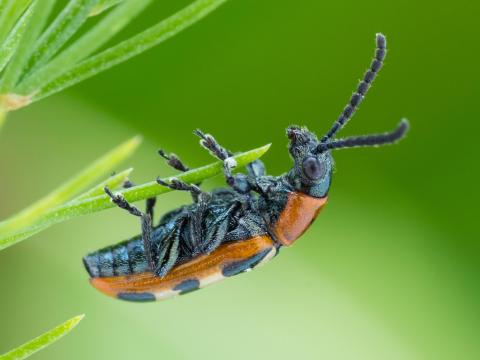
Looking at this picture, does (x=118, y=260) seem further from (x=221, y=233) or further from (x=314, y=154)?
(x=314, y=154)

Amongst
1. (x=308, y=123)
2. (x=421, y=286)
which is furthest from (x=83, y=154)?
(x=421, y=286)

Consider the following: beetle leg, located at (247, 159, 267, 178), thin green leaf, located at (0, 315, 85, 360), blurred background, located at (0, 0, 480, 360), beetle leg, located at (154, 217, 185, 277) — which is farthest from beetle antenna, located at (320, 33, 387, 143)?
thin green leaf, located at (0, 315, 85, 360)

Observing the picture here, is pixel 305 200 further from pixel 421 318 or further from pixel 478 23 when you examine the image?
pixel 478 23

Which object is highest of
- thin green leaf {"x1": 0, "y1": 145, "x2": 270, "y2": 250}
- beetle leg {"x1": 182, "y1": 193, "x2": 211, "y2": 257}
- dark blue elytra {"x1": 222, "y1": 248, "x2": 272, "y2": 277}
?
thin green leaf {"x1": 0, "y1": 145, "x2": 270, "y2": 250}

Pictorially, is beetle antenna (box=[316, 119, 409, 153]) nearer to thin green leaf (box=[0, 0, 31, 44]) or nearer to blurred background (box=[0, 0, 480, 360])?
thin green leaf (box=[0, 0, 31, 44])

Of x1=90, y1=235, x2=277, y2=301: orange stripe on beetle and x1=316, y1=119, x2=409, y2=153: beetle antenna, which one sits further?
x1=90, y1=235, x2=277, y2=301: orange stripe on beetle

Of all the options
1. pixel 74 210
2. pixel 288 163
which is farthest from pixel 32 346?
pixel 288 163
